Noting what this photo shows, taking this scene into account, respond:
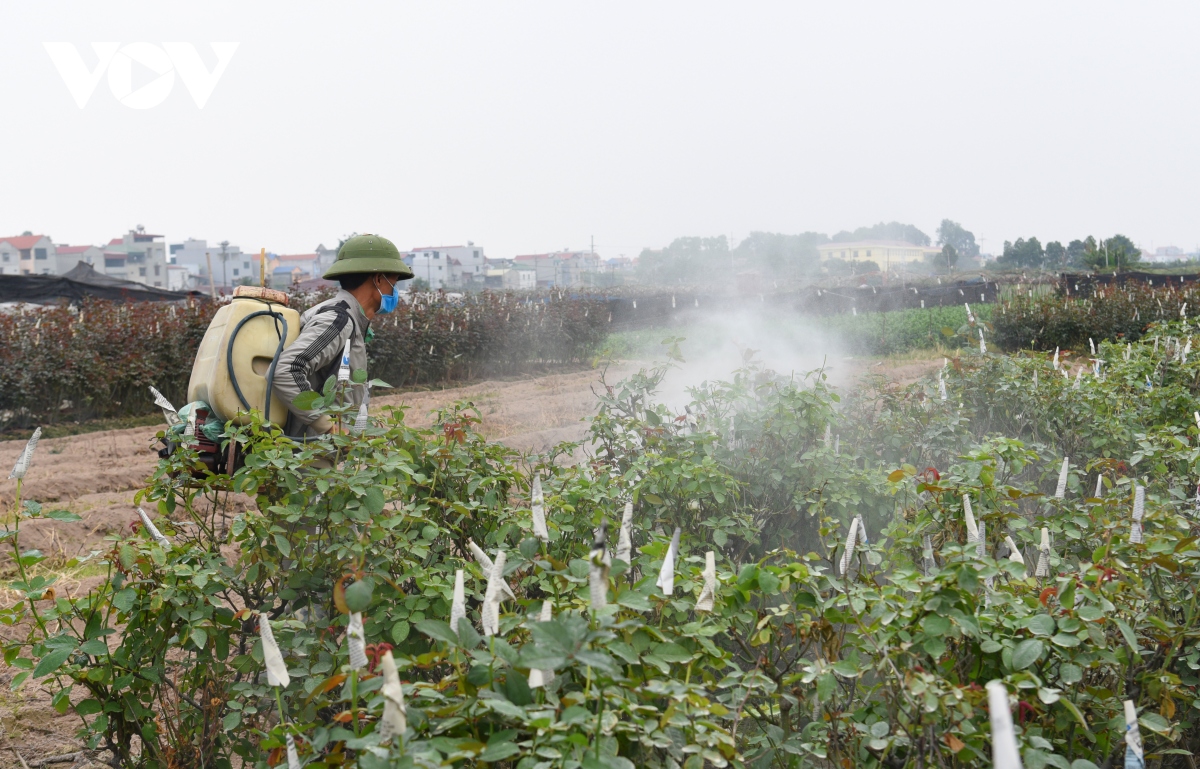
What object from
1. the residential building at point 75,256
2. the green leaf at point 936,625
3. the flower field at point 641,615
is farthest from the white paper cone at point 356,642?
the residential building at point 75,256

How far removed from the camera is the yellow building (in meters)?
52.8

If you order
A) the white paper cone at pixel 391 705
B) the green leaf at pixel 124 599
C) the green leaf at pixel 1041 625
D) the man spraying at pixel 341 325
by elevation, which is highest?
the man spraying at pixel 341 325

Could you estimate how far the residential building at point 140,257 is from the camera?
202ft

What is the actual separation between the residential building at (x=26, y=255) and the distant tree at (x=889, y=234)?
53562mm

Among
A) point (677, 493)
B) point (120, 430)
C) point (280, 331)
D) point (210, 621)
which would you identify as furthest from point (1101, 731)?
point (120, 430)

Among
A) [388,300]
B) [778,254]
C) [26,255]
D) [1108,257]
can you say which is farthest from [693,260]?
[26,255]

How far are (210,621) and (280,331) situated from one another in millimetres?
1146

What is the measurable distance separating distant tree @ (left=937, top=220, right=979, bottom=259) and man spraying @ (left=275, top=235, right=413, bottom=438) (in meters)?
74.5

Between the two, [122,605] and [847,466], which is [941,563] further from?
[122,605]

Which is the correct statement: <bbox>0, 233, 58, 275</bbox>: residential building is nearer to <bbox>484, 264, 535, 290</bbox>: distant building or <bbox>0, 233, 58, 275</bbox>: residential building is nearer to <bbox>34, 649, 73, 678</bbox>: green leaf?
<bbox>484, 264, 535, 290</bbox>: distant building

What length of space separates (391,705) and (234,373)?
1969mm

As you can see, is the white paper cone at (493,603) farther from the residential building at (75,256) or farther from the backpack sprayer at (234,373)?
the residential building at (75,256)

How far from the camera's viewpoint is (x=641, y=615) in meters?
1.77

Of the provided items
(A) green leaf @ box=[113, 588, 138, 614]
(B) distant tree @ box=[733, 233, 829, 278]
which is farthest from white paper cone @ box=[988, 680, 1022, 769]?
(B) distant tree @ box=[733, 233, 829, 278]
